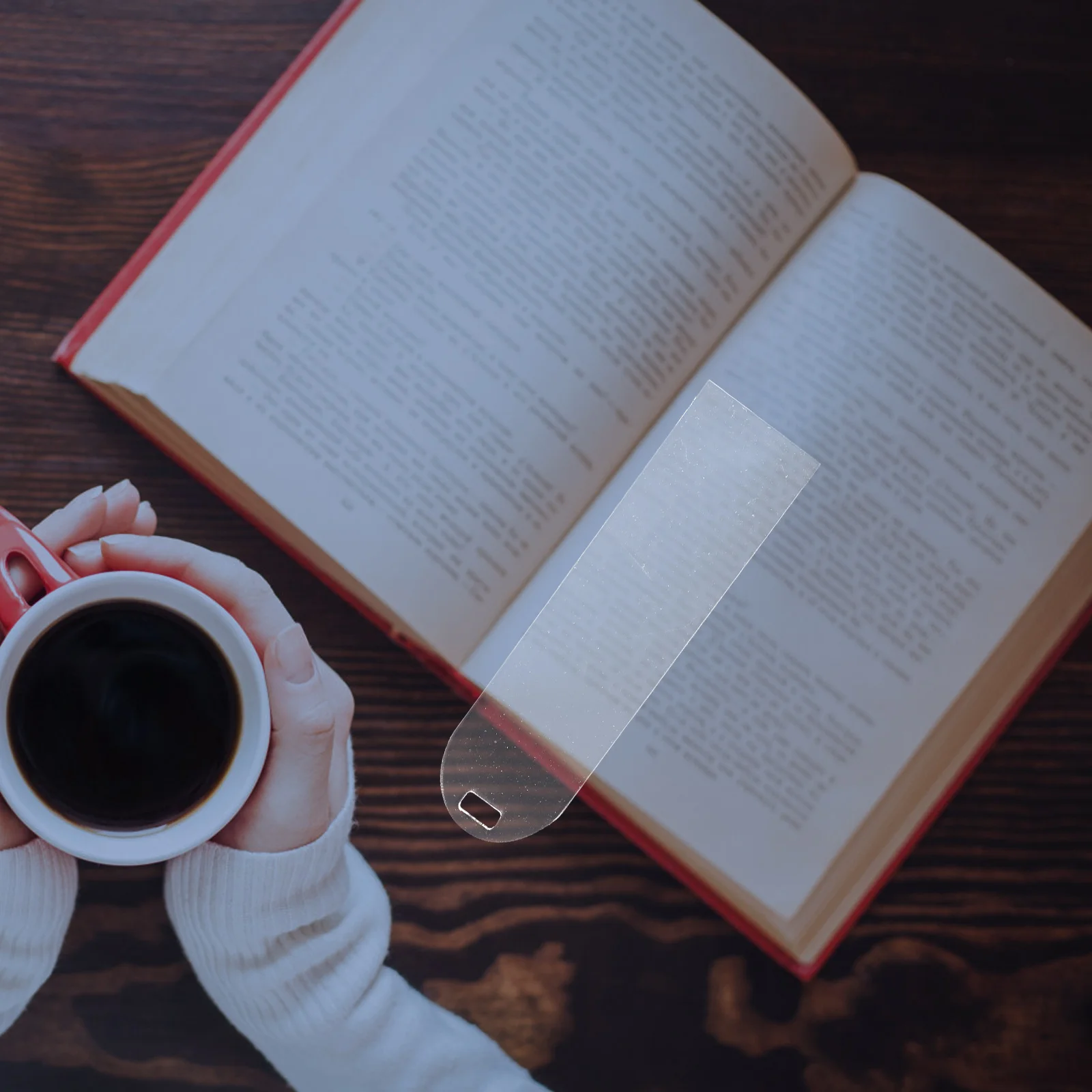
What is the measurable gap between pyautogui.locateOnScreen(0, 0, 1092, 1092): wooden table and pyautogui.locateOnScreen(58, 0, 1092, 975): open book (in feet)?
0.12

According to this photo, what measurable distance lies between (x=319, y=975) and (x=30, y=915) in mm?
138

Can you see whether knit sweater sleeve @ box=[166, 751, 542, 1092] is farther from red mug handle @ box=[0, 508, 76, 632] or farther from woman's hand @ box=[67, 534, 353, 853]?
red mug handle @ box=[0, 508, 76, 632]

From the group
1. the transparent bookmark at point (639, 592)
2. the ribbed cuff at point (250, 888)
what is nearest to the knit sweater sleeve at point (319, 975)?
the ribbed cuff at point (250, 888)

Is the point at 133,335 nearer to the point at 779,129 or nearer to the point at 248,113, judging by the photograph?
the point at 248,113

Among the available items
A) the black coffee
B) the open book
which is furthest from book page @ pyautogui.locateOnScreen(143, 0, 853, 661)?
the black coffee

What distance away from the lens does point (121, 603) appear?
14.9 inches

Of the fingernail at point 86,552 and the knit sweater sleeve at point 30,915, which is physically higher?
the fingernail at point 86,552

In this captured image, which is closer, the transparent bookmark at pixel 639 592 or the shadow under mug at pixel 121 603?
the shadow under mug at pixel 121 603

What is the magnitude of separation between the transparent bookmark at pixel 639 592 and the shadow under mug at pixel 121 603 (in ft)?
0.49

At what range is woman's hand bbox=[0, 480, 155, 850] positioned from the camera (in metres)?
0.43

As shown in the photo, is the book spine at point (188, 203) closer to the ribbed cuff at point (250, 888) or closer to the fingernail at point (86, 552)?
the fingernail at point (86, 552)

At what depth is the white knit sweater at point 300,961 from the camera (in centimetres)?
Answer: 45

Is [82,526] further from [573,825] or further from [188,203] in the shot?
[573,825]

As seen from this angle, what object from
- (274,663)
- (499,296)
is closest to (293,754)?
(274,663)
